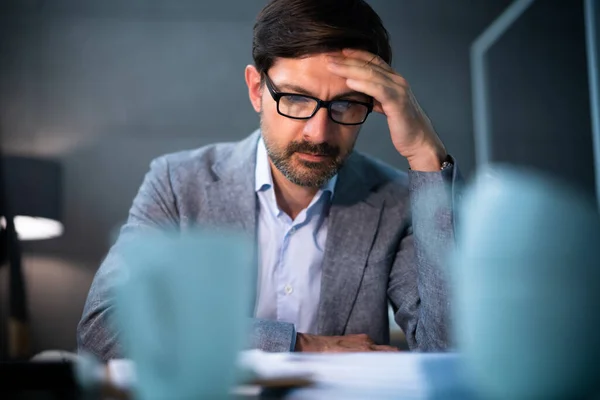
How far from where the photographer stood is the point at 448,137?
A: 2555 millimetres

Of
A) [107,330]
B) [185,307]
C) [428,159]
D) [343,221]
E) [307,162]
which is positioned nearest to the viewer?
[185,307]

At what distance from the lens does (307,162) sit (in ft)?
4.61

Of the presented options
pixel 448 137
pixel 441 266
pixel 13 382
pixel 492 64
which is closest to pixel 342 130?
pixel 441 266

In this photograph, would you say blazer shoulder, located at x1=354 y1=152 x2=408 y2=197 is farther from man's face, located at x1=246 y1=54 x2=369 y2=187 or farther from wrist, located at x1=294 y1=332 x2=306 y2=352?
wrist, located at x1=294 y1=332 x2=306 y2=352

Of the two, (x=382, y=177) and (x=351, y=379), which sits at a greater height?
(x=382, y=177)

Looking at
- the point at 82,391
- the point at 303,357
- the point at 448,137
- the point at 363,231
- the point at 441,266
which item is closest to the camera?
the point at 82,391

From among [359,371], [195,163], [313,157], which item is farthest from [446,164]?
[359,371]

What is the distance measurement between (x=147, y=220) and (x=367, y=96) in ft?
2.07

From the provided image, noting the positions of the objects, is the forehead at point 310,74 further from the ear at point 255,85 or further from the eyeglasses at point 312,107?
the ear at point 255,85

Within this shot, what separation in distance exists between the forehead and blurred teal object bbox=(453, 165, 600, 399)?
35.6 inches

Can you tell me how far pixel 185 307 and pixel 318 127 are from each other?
95 centimetres

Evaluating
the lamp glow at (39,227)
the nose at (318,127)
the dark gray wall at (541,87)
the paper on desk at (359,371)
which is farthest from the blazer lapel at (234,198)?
the dark gray wall at (541,87)

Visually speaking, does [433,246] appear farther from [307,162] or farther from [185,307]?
[185,307]

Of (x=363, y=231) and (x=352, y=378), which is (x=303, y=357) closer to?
(x=352, y=378)
